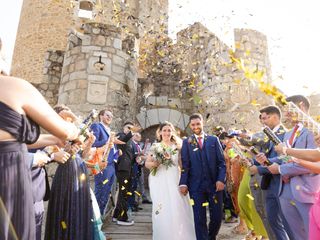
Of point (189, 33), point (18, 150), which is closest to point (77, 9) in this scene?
point (189, 33)

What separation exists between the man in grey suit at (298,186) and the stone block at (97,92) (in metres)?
4.57

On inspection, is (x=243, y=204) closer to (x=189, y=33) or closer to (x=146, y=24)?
(x=189, y=33)

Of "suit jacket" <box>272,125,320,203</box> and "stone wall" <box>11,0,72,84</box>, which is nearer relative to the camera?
"suit jacket" <box>272,125,320,203</box>

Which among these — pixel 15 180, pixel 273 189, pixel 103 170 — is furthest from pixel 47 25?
pixel 15 180

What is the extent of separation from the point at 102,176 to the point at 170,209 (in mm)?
1463

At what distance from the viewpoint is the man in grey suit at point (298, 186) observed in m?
2.84

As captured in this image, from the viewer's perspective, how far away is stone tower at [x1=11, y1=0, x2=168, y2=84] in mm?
16281

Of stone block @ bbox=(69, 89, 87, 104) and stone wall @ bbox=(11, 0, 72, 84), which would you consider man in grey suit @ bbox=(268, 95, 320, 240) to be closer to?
stone block @ bbox=(69, 89, 87, 104)

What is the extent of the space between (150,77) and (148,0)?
1027cm

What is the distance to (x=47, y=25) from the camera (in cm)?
1667

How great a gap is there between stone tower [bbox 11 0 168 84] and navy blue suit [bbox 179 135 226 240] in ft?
42.7

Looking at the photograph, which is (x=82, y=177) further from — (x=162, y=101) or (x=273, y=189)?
(x=162, y=101)

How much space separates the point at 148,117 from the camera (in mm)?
9570

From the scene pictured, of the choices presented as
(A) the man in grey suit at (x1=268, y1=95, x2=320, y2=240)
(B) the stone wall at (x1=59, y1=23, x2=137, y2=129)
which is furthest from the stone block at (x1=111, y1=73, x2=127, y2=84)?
(A) the man in grey suit at (x1=268, y1=95, x2=320, y2=240)
